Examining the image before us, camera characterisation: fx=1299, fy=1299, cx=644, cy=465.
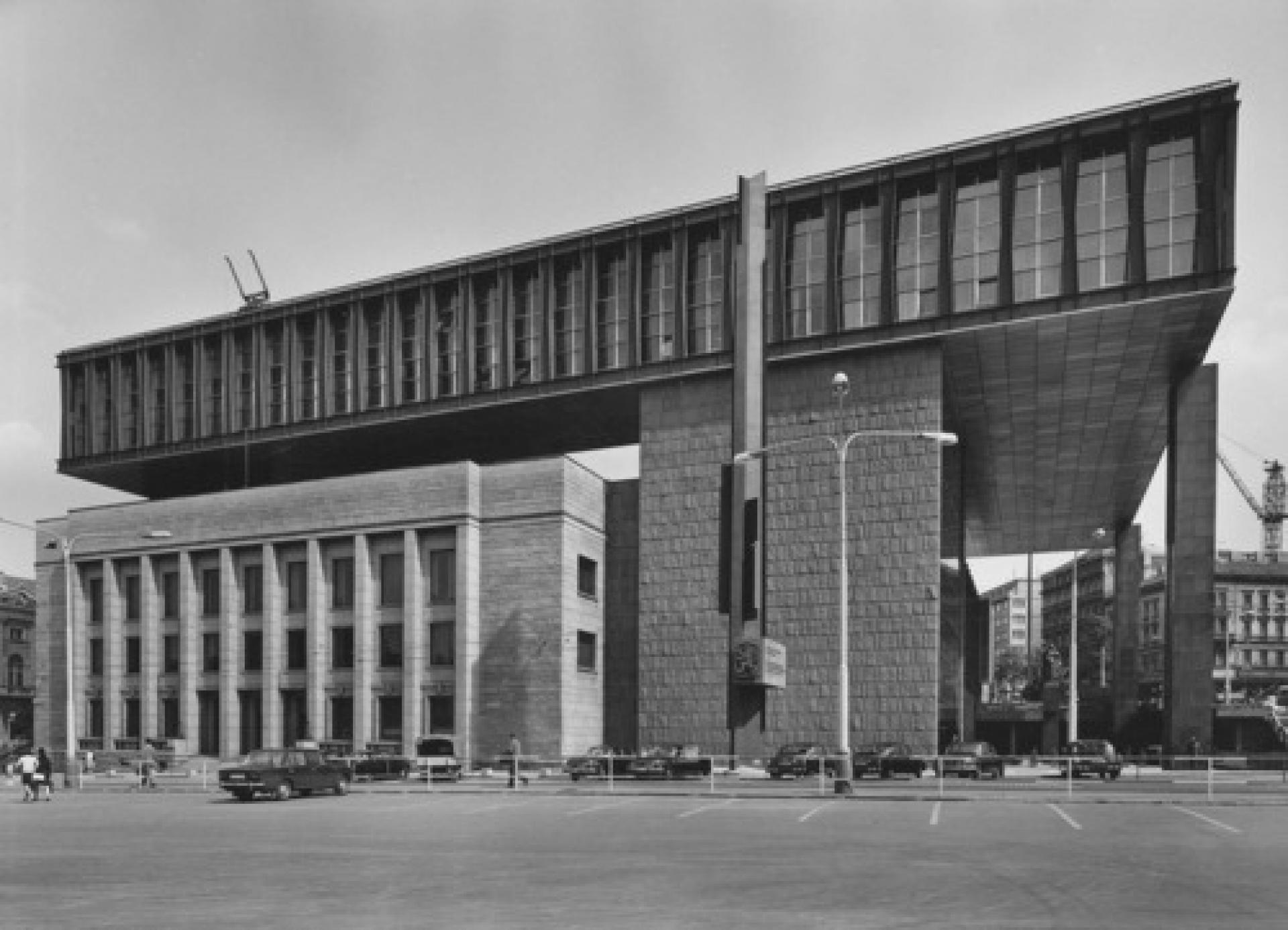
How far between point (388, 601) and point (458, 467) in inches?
324

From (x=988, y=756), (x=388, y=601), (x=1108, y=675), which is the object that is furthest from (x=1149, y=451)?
(x=1108, y=675)

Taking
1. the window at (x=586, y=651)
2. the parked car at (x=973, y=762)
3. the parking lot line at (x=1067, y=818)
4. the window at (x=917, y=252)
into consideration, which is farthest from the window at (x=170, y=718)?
the parking lot line at (x=1067, y=818)

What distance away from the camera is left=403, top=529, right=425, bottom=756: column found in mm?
63906

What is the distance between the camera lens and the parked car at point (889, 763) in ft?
150

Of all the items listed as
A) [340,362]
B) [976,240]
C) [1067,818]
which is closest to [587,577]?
[340,362]

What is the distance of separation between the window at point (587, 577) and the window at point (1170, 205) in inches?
1167

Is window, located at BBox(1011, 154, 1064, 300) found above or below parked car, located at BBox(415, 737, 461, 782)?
above

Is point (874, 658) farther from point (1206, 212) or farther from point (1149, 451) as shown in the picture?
point (1149, 451)

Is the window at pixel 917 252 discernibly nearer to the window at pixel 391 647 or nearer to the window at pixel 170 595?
the window at pixel 391 647

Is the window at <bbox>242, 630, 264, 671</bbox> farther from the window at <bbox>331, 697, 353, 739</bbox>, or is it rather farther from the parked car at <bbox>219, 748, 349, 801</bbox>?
the parked car at <bbox>219, 748, 349, 801</bbox>

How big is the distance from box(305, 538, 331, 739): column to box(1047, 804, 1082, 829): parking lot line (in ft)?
150

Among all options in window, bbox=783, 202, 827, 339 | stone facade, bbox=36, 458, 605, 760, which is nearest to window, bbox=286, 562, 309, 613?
stone facade, bbox=36, 458, 605, 760

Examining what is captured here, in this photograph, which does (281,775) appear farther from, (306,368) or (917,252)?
(306,368)

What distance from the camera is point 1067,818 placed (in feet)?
82.1
